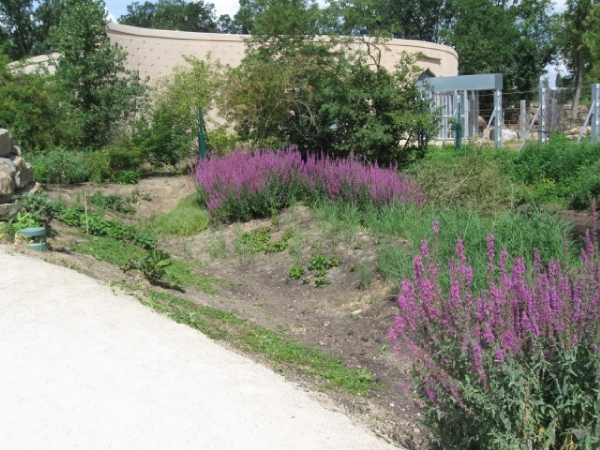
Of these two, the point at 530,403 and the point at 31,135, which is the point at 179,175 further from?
the point at 530,403

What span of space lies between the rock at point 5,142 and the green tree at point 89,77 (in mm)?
6539

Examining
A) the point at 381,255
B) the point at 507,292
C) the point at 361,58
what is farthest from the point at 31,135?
the point at 507,292

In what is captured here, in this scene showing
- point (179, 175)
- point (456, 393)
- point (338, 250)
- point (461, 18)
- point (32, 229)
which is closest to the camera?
point (456, 393)

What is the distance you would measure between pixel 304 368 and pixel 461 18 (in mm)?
51064

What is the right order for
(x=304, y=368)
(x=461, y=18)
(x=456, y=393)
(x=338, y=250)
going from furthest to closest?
1. (x=461, y=18)
2. (x=338, y=250)
3. (x=304, y=368)
4. (x=456, y=393)

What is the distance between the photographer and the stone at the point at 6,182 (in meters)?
9.18

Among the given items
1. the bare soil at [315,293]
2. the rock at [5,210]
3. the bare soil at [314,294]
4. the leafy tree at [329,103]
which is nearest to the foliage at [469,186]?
the bare soil at [315,293]

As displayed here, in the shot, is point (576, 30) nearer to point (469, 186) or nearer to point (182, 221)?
point (469, 186)

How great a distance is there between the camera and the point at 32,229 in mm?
8031

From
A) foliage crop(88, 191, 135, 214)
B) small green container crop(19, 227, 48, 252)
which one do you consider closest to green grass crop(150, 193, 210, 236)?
foliage crop(88, 191, 135, 214)

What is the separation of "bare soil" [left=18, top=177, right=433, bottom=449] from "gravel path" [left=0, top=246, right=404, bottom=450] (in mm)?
620

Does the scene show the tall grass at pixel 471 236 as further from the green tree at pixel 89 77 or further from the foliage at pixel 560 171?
the green tree at pixel 89 77

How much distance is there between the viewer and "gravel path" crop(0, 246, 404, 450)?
4094 millimetres

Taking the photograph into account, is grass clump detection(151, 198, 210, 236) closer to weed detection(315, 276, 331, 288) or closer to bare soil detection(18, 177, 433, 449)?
bare soil detection(18, 177, 433, 449)
